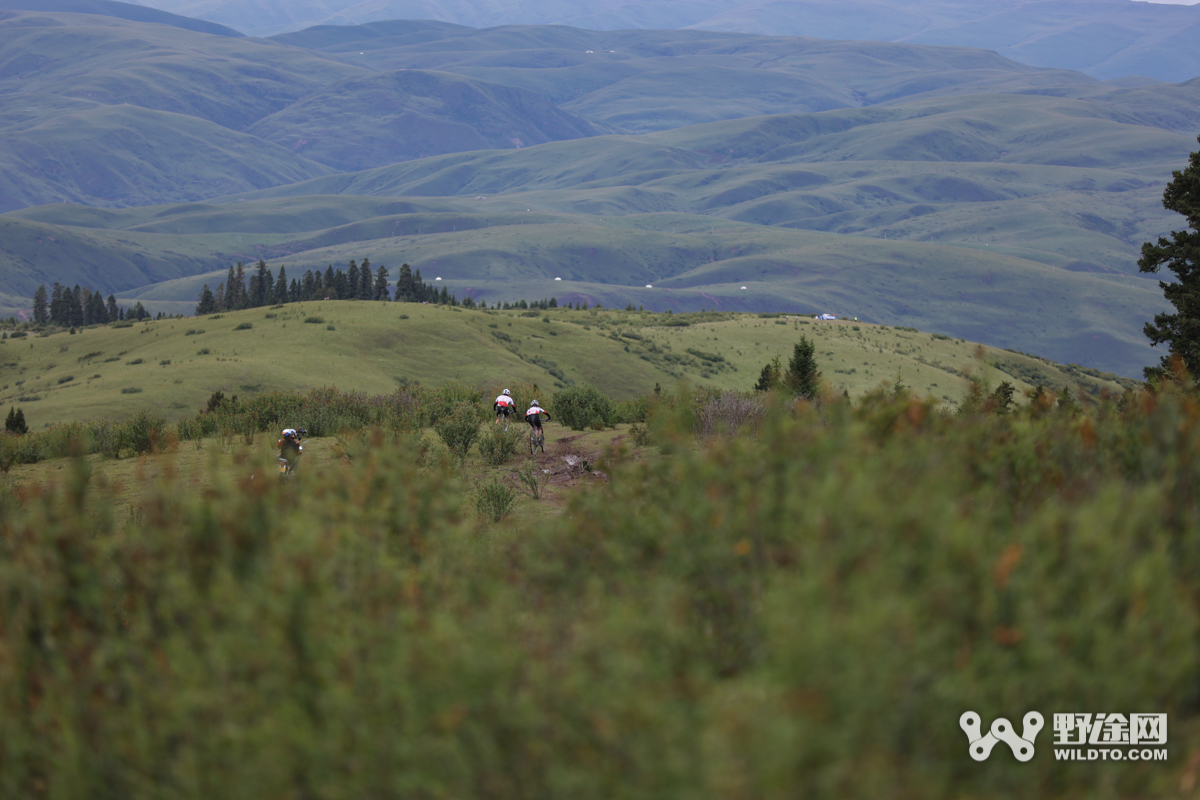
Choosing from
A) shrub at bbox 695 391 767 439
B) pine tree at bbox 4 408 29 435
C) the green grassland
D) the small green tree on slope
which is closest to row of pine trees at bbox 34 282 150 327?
the green grassland

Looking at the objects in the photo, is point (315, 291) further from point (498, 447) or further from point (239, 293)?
point (498, 447)

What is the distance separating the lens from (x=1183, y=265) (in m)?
25.5

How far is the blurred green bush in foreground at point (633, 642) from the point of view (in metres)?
4.20

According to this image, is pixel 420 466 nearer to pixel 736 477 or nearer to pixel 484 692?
pixel 736 477

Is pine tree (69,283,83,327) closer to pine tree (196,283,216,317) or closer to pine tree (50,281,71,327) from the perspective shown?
pine tree (50,281,71,327)

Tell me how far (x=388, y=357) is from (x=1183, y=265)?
49669mm

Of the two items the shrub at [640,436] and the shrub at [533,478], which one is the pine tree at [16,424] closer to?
the shrub at [533,478]

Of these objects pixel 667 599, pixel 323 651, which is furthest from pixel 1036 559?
pixel 323 651

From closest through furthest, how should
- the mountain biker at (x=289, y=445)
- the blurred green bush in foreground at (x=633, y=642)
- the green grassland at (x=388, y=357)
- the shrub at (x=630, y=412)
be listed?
the blurred green bush in foreground at (x=633, y=642), the mountain biker at (x=289, y=445), the shrub at (x=630, y=412), the green grassland at (x=388, y=357)

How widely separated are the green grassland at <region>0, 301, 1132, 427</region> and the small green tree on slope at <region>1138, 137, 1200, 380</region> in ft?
60.9

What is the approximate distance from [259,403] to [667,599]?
2707 cm

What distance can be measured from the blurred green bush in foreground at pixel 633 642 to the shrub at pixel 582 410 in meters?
20.4

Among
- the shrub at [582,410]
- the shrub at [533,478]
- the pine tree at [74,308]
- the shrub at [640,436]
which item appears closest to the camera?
the shrub at [533,478]

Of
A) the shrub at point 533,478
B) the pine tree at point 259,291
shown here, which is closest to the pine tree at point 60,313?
the pine tree at point 259,291
